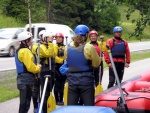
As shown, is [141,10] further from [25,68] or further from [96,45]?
[96,45]

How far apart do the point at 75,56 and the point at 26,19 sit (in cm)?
4006

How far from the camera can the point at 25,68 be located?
7.76 meters

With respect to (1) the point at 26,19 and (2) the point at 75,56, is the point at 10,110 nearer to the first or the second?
(2) the point at 75,56

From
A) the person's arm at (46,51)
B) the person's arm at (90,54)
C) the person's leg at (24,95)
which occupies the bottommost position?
the person's leg at (24,95)

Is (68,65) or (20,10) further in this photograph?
(20,10)

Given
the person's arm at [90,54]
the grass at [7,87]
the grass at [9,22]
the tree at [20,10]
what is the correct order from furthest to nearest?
1. the tree at [20,10]
2. the grass at [9,22]
3. the grass at [7,87]
4. the person's arm at [90,54]

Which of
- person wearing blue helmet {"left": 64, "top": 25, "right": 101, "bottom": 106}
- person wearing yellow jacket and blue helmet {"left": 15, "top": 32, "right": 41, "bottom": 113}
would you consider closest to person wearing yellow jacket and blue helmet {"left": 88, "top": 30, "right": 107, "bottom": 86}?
person wearing yellow jacket and blue helmet {"left": 15, "top": 32, "right": 41, "bottom": 113}

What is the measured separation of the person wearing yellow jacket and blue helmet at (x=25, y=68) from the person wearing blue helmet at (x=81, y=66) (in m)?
0.69

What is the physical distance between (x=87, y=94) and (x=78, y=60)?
558 mm

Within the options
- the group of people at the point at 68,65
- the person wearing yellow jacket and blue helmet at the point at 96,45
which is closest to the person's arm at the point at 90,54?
the group of people at the point at 68,65

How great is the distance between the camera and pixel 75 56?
723cm

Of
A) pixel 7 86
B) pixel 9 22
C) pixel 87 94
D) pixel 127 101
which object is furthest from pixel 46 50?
pixel 9 22

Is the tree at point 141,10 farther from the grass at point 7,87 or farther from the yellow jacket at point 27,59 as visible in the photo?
the grass at point 7,87

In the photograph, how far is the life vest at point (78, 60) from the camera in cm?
720
